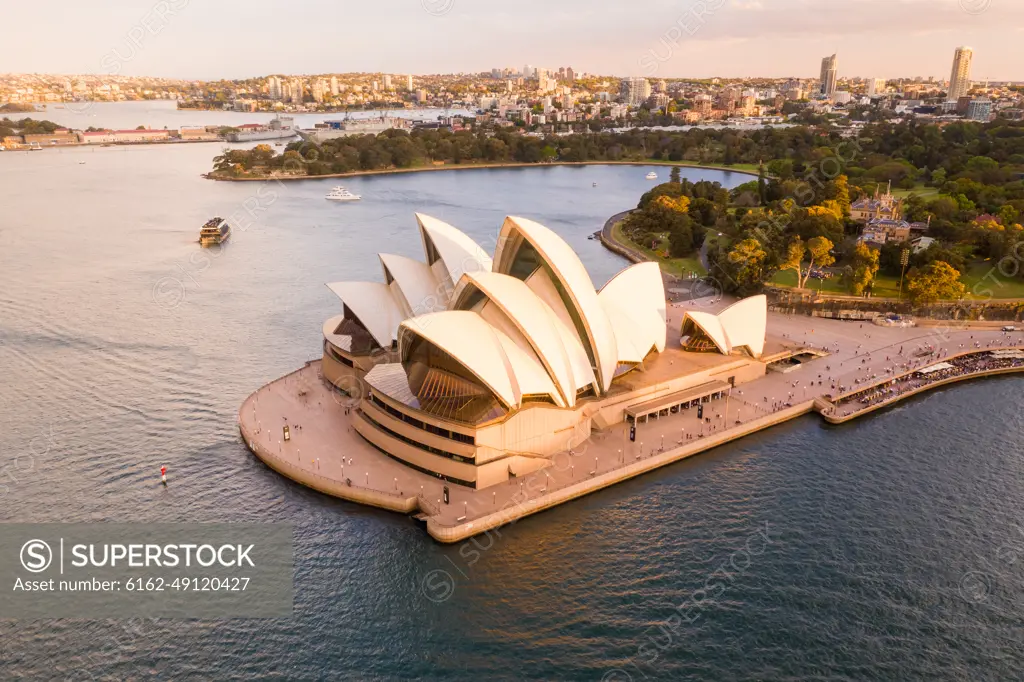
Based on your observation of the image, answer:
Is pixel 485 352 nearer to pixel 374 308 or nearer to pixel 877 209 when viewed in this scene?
pixel 374 308

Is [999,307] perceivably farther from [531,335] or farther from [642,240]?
[531,335]

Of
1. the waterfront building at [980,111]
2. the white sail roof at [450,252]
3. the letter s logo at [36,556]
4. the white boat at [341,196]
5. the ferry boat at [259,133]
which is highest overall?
the waterfront building at [980,111]

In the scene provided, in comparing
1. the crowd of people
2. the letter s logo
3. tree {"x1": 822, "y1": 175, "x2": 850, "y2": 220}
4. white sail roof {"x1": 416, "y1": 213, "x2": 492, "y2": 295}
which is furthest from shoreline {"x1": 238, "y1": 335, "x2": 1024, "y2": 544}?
tree {"x1": 822, "y1": 175, "x2": 850, "y2": 220}

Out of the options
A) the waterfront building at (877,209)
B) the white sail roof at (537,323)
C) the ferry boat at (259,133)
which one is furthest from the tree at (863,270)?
the ferry boat at (259,133)

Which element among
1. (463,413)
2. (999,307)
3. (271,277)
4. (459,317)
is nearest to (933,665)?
(463,413)

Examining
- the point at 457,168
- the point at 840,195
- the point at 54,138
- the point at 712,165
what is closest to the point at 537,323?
the point at 840,195

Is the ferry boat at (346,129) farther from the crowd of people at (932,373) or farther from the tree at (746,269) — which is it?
the crowd of people at (932,373)

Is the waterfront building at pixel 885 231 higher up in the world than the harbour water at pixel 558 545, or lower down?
higher up
